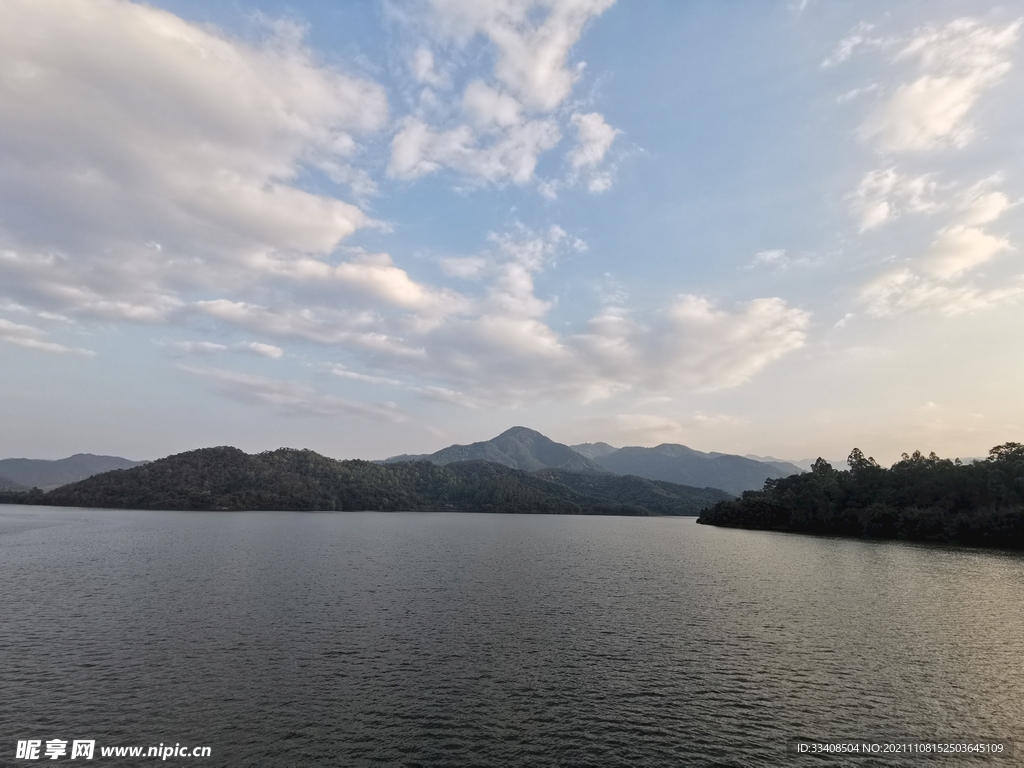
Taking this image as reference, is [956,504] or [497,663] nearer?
[497,663]

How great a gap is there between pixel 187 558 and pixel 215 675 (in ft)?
256

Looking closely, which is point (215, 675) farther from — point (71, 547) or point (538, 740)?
point (71, 547)

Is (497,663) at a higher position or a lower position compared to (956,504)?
lower

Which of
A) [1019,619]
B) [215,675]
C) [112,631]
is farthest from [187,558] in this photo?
[1019,619]

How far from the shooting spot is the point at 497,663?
148ft

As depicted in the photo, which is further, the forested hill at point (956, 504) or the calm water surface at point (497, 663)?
the forested hill at point (956, 504)

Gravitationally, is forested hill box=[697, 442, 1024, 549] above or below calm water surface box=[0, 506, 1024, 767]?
above

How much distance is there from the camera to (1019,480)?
5906 inches

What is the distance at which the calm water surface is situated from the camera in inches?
1249

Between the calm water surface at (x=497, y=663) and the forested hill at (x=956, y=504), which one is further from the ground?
the forested hill at (x=956, y=504)

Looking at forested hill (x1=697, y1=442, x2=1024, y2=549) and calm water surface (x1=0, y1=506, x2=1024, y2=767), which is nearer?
calm water surface (x1=0, y1=506, x2=1024, y2=767)

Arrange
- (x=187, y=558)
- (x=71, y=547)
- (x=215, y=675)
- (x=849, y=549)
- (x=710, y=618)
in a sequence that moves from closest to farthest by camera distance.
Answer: (x=215, y=675), (x=710, y=618), (x=187, y=558), (x=71, y=547), (x=849, y=549)

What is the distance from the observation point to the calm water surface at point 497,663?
31719mm

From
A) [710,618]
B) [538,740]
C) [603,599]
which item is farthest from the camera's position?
[603,599]
